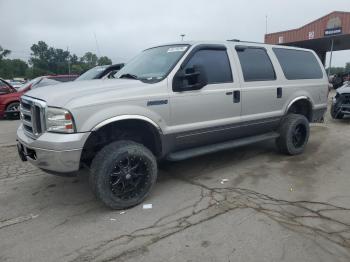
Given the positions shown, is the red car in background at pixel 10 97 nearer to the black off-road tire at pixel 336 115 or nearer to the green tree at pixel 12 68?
the black off-road tire at pixel 336 115

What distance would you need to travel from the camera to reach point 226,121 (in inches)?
192

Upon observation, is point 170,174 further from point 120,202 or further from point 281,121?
point 281,121

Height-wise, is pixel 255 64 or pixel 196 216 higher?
pixel 255 64

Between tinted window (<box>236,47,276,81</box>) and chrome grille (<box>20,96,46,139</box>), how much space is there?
3.00 meters

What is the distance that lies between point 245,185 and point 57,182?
2.75 metres

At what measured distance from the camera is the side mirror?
4.25 meters

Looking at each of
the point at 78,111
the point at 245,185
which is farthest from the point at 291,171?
the point at 78,111

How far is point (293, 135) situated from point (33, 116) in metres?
4.37

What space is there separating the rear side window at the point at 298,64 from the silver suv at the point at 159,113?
30 millimetres

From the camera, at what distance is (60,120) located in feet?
11.5

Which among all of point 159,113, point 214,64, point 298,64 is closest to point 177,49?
point 214,64

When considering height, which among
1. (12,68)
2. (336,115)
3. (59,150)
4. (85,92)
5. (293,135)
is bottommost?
(336,115)

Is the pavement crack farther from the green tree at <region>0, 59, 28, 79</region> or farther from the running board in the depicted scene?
the green tree at <region>0, 59, 28, 79</region>

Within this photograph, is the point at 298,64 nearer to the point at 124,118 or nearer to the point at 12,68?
the point at 124,118
